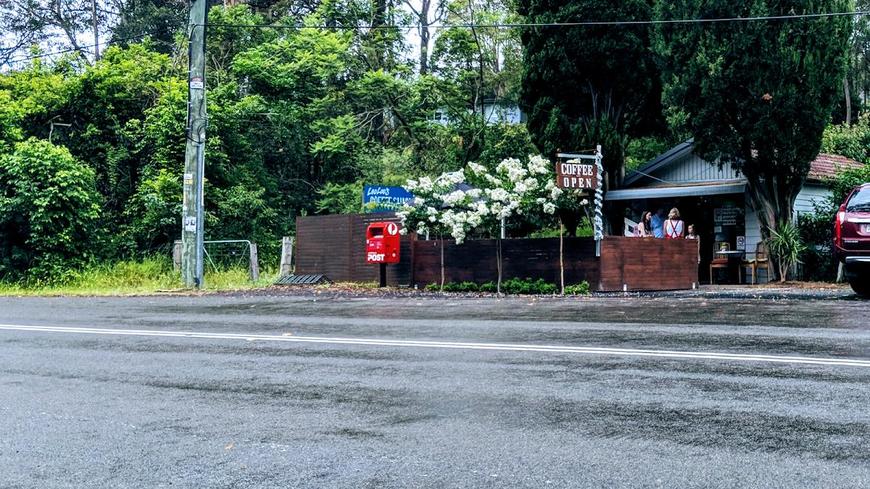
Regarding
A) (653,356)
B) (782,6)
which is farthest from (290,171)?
(653,356)

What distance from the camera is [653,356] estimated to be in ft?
27.1

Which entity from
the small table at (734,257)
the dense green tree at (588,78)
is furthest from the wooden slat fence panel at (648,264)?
the dense green tree at (588,78)

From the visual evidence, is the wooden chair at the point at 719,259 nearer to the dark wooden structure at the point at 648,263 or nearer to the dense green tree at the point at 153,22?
the dark wooden structure at the point at 648,263

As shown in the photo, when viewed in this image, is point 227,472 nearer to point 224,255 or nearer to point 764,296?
point 764,296

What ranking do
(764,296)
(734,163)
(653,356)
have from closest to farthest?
1. (653,356)
2. (764,296)
3. (734,163)

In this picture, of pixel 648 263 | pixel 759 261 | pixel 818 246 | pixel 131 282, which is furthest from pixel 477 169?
pixel 131 282

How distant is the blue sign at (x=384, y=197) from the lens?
22922 mm

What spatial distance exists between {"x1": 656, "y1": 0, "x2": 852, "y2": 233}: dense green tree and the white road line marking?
12.7 m

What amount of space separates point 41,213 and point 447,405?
22.1 meters

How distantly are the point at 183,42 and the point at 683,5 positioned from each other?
21.1m

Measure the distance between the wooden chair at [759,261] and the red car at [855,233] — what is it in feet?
22.9

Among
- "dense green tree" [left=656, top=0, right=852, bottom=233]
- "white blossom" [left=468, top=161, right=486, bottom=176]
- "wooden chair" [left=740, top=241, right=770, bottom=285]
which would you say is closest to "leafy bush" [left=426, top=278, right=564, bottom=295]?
"white blossom" [left=468, top=161, right=486, bottom=176]

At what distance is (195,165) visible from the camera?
22016 millimetres

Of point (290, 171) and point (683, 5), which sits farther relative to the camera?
point (290, 171)
